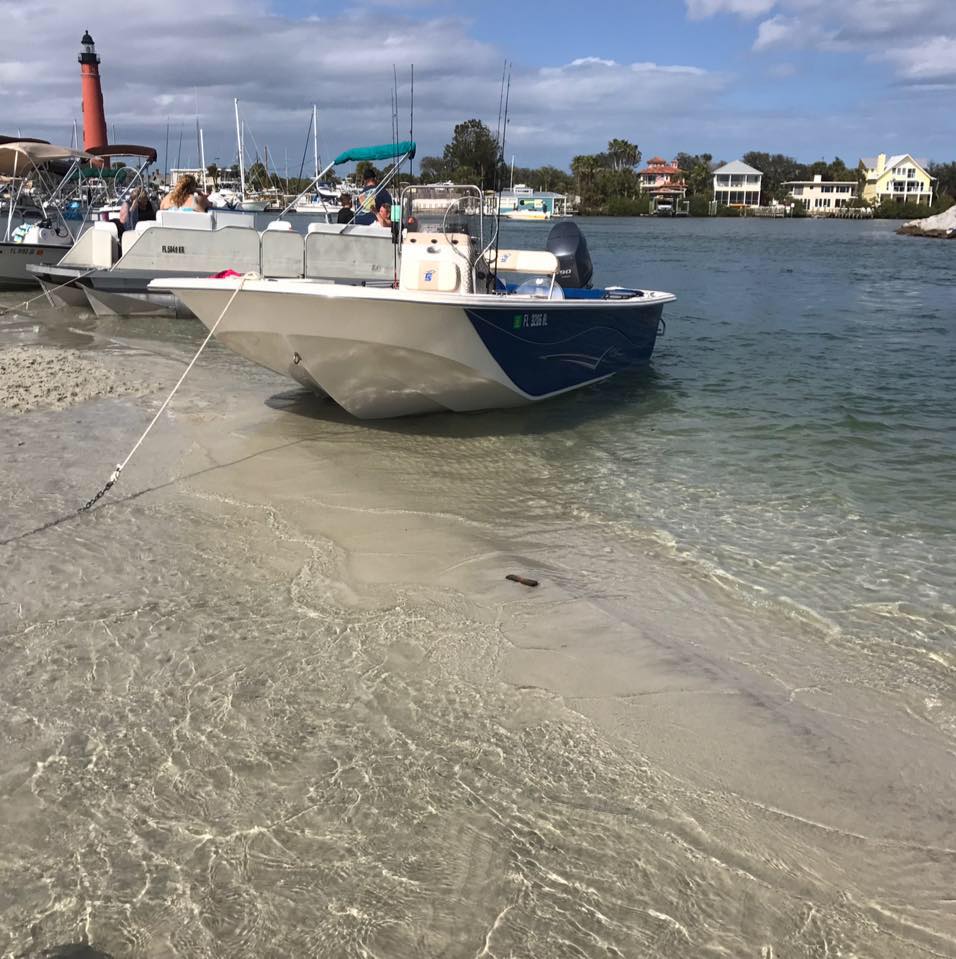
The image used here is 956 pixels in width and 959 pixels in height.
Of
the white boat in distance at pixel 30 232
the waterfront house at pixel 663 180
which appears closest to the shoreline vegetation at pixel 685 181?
the waterfront house at pixel 663 180

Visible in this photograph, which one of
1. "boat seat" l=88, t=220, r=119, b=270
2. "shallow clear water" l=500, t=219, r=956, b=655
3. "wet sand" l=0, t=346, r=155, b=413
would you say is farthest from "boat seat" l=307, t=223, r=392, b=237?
"shallow clear water" l=500, t=219, r=956, b=655

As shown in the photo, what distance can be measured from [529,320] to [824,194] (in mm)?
161462

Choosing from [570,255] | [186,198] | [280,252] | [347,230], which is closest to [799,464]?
[570,255]

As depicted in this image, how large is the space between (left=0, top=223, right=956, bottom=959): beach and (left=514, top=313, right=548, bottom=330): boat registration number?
7.15 ft

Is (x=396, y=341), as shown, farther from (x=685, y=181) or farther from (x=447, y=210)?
(x=685, y=181)

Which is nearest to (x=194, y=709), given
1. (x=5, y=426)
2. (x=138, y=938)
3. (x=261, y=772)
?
(x=261, y=772)

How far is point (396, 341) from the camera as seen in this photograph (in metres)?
7.48

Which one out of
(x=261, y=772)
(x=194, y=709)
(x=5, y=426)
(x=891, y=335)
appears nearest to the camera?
(x=261, y=772)

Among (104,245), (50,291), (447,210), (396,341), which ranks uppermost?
(447,210)

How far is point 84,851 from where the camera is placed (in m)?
2.86

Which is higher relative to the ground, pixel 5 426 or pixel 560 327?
pixel 560 327

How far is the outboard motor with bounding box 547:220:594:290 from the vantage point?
1126 centimetres

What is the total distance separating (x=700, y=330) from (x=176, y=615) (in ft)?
45.9

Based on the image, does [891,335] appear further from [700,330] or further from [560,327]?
[560,327]
